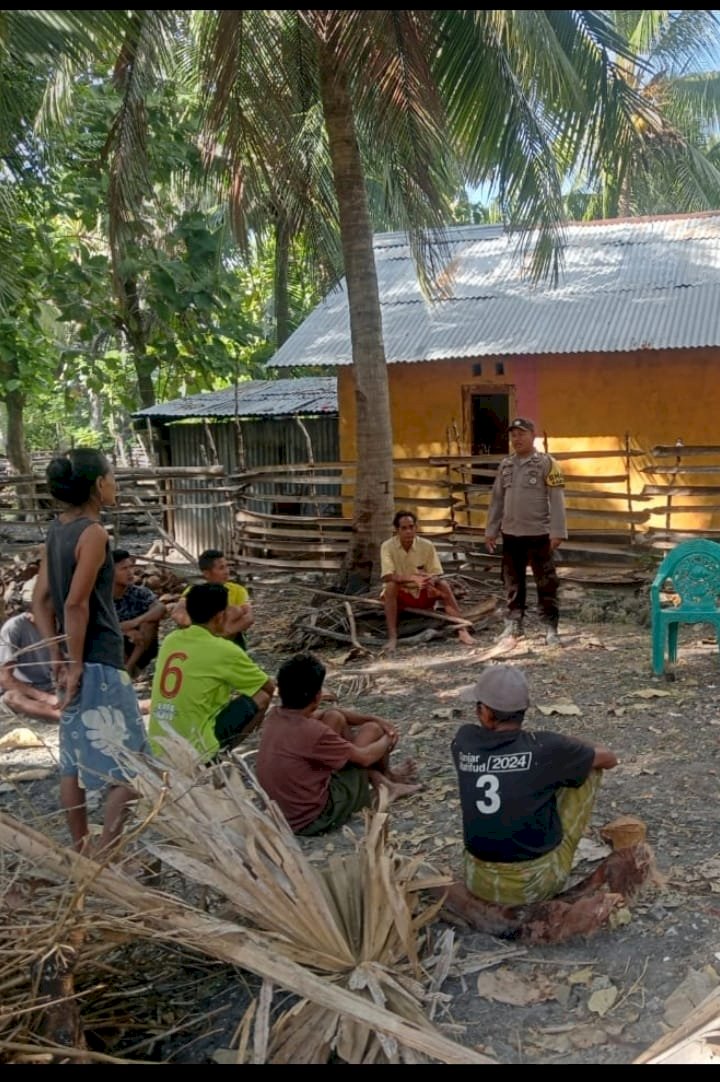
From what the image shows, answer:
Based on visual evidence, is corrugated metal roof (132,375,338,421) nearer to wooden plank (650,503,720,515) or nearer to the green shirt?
wooden plank (650,503,720,515)

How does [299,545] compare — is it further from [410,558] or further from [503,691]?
[503,691]

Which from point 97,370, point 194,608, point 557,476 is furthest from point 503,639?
point 97,370

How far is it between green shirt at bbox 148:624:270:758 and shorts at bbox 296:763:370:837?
0.64 meters

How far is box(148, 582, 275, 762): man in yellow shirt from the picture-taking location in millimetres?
4980

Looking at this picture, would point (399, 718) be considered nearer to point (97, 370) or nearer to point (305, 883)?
point (305, 883)

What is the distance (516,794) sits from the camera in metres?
3.65

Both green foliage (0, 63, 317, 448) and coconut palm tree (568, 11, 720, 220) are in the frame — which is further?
coconut palm tree (568, 11, 720, 220)

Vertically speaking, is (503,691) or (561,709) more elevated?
(503,691)

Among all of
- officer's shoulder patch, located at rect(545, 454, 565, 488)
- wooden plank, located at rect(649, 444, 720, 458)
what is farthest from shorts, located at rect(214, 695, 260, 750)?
wooden plank, located at rect(649, 444, 720, 458)

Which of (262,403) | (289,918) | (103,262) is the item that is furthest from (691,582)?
(262,403)

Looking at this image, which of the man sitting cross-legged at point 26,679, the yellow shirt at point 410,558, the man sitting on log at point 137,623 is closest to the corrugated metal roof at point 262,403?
the yellow shirt at point 410,558

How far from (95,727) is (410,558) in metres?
4.77

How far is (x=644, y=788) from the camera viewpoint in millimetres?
5168

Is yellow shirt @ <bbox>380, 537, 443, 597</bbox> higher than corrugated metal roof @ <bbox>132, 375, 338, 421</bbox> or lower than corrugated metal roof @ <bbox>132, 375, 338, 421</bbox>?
lower
